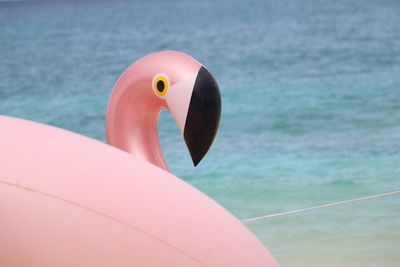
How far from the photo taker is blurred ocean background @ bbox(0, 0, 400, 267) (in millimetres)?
3004

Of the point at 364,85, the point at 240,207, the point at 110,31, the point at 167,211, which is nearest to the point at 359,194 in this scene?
the point at 240,207

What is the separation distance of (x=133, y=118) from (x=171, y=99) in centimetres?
12

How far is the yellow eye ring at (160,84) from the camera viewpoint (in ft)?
6.86

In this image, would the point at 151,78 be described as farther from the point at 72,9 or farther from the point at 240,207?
the point at 72,9

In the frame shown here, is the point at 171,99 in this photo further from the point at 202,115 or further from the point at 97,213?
the point at 97,213

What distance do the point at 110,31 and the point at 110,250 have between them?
12.9m

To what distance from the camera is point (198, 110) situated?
201 cm

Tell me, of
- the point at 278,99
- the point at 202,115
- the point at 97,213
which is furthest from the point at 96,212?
the point at 278,99

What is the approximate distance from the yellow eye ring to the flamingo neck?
0.10 feet

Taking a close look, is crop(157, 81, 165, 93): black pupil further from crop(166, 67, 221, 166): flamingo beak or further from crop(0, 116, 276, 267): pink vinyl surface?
crop(0, 116, 276, 267): pink vinyl surface

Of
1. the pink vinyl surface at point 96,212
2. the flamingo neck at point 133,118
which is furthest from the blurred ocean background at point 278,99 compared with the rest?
Answer: the pink vinyl surface at point 96,212

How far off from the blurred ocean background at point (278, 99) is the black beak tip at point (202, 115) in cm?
69

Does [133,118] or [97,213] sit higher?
[97,213]

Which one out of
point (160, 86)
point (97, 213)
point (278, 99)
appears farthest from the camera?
point (278, 99)
